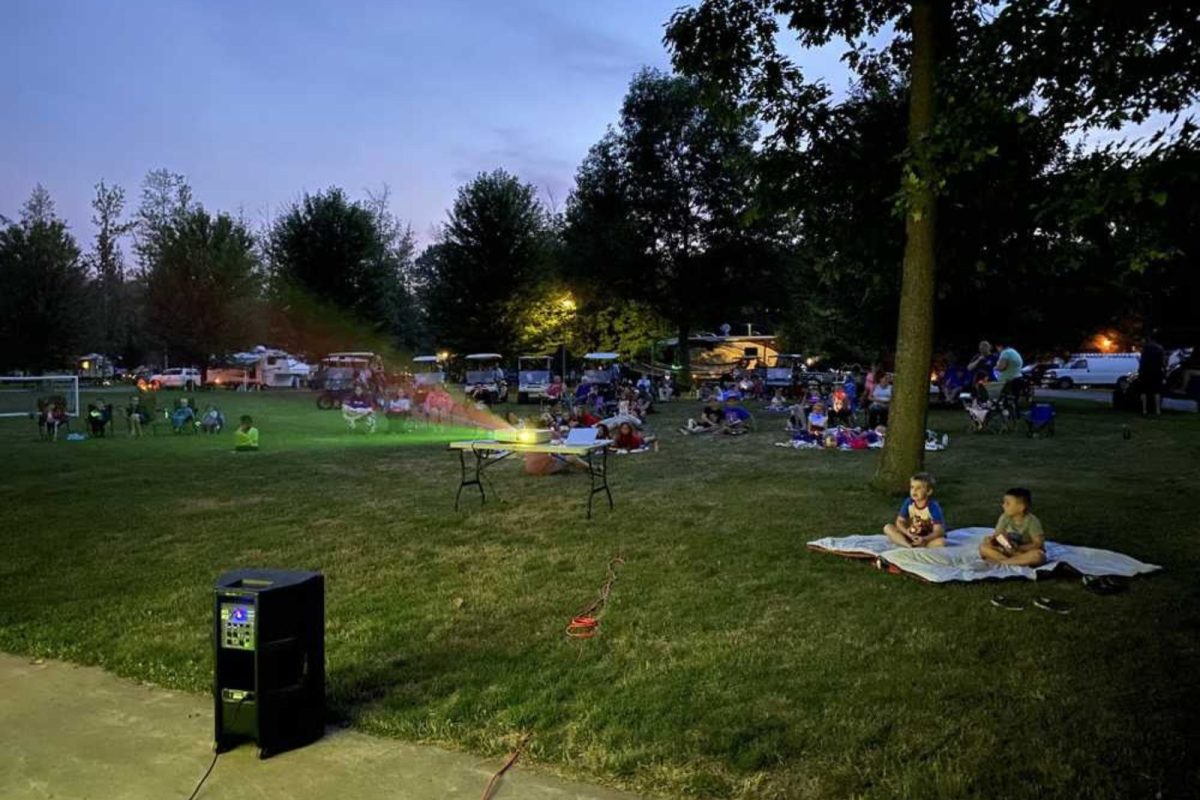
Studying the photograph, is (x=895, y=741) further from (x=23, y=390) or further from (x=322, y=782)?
(x=23, y=390)

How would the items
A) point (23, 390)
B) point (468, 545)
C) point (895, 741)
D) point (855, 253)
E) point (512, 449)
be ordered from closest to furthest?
point (895, 741) → point (468, 545) → point (512, 449) → point (855, 253) → point (23, 390)

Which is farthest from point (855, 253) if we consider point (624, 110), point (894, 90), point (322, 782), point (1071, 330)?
point (624, 110)

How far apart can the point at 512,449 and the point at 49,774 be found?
6127 millimetres

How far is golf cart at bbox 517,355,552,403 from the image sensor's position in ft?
100

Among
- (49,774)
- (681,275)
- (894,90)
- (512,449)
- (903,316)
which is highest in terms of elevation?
(894,90)

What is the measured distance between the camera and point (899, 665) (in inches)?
167

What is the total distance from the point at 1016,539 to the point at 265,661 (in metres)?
5.21

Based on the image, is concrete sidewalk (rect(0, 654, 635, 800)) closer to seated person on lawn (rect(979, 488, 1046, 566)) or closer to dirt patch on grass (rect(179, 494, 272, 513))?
seated person on lawn (rect(979, 488, 1046, 566))

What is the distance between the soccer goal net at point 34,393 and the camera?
24312mm

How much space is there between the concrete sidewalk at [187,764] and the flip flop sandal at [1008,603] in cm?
327

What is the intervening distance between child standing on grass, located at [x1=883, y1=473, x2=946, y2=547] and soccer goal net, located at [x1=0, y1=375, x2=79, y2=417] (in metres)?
24.2

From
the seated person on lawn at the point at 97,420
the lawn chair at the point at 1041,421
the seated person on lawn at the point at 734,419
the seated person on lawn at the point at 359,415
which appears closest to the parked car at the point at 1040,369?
the lawn chair at the point at 1041,421

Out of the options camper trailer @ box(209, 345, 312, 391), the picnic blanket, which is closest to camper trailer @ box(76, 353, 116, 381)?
camper trailer @ box(209, 345, 312, 391)

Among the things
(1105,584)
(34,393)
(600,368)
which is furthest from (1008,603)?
(34,393)
